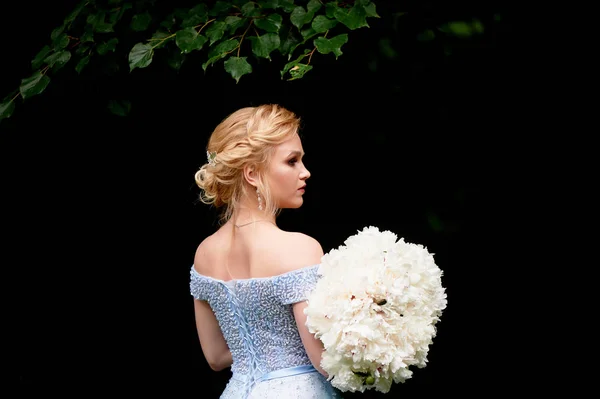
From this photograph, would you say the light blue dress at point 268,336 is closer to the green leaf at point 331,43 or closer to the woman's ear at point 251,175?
the woman's ear at point 251,175

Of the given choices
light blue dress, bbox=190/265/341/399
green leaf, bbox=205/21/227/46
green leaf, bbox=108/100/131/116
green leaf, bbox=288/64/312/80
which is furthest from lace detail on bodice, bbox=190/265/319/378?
green leaf, bbox=108/100/131/116

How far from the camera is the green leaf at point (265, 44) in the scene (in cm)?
349

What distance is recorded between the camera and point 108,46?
12.3 ft

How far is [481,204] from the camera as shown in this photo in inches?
163

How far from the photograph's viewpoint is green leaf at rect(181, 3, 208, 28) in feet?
12.1

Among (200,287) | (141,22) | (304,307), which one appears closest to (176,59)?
(141,22)

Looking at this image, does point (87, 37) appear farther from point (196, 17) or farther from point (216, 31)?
point (216, 31)

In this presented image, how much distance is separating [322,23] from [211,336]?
4.14 feet

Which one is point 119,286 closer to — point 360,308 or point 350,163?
point 350,163

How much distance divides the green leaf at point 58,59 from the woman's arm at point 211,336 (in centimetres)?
116

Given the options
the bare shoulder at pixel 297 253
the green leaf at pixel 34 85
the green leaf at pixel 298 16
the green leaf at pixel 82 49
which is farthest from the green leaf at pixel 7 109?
the bare shoulder at pixel 297 253

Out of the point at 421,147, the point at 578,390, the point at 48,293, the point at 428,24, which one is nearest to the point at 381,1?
the point at 428,24

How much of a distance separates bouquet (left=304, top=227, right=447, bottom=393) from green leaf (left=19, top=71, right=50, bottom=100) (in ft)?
5.14

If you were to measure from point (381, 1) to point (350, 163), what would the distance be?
2.75 ft
